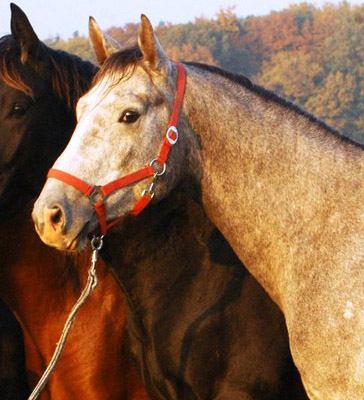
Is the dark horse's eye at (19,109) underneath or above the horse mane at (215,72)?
underneath

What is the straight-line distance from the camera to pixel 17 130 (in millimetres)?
4566

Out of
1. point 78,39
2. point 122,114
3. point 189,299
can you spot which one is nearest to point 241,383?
point 189,299

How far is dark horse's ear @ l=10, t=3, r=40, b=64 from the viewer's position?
461 centimetres

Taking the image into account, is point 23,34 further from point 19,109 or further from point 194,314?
point 194,314

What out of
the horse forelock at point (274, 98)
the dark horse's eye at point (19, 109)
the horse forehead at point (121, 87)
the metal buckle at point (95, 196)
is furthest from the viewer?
the dark horse's eye at point (19, 109)

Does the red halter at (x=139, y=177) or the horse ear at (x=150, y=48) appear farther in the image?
the horse ear at (x=150, y=48)

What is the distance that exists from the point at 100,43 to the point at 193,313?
5.17 feet

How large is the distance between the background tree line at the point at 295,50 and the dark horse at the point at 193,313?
19.1 meters

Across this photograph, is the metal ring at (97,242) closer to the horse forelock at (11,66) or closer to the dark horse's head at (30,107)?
the dark horse's head at (30,107)

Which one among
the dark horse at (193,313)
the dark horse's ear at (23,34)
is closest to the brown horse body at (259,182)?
the dark horse at (193,313)

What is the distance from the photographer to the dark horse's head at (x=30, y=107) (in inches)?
180

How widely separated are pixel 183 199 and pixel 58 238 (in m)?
1.32

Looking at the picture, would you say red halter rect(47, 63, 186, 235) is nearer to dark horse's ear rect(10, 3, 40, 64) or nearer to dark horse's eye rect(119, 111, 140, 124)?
dark horse's eye rect(119, 111, 140, 124)

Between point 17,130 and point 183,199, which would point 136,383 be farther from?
point 17,130
